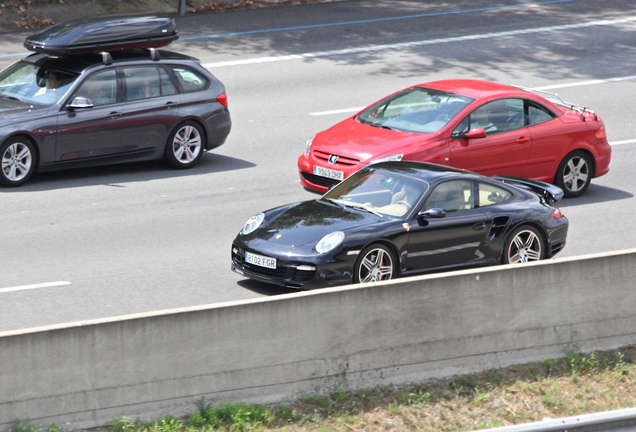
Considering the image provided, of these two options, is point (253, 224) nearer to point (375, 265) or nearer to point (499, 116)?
point (375, 265)

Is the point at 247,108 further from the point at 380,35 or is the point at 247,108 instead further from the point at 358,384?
the point at 358,384

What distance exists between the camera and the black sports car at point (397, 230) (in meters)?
8.93

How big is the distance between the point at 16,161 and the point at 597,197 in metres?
8.26

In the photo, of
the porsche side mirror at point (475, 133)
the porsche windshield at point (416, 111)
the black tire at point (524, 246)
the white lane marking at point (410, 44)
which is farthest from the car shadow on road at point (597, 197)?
the white lane marking at point (410, 44)

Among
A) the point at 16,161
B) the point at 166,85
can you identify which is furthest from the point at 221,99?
the point at 16,161

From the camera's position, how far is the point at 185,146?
1405cm

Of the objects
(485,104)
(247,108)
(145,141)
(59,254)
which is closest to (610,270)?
(485,104)

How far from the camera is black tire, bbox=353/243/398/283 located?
9.02m

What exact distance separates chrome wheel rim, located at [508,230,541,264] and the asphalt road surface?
3.17 ft

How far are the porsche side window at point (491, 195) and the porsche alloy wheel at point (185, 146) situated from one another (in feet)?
18.1

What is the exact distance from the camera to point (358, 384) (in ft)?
25.2

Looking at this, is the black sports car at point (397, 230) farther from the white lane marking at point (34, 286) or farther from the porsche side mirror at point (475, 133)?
the porsche side mirror at point (475, 133)

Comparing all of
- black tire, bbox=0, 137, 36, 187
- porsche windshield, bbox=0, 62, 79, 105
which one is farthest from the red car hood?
black tire, bbox=0, 137, 36, 187

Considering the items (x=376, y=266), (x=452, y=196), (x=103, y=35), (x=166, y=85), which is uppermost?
(x=103, y=35)
